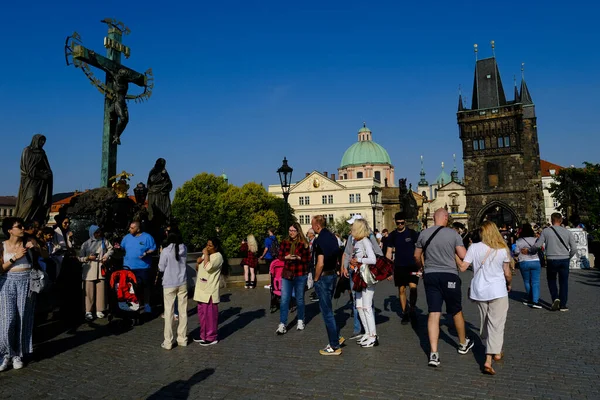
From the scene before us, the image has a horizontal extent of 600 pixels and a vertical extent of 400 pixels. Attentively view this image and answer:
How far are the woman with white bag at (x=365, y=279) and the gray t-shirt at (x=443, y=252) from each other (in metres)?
0.93

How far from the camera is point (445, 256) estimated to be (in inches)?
227

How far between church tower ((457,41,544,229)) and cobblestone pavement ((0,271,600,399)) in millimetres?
60421

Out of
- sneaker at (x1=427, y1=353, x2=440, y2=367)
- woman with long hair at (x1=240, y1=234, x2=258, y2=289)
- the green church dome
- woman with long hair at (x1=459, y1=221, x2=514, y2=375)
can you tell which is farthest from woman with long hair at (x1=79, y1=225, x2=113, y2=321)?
the green church dome

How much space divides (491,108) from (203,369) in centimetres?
7111

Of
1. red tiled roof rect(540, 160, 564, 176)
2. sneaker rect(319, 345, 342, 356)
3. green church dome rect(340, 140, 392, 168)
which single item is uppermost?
green church dome rect(340, 140, 392, 168)

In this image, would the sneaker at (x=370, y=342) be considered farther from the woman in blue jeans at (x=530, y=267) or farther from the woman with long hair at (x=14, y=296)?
the woman in blue jeans at (x=530, y=267)

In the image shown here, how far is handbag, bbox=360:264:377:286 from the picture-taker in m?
6.48

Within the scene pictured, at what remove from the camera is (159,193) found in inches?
510

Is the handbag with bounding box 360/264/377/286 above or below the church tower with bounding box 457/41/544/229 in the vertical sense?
below

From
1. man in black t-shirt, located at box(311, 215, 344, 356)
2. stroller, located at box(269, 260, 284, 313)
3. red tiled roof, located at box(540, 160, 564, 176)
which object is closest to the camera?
man in black t-shirt, located at box(311, 215, 344, 356)

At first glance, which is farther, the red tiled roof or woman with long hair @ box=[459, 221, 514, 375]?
the red tiled roof

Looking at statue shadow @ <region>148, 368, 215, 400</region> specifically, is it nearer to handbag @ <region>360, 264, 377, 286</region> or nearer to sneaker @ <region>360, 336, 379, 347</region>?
sneaker @ <region>360, 336, 379, 347</region>

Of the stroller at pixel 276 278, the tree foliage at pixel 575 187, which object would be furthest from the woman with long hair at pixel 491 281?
the tree foliage at pixel 575 187

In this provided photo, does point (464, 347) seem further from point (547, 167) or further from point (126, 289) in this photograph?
point (547, 167)
